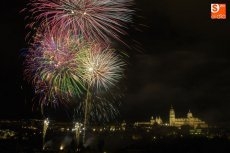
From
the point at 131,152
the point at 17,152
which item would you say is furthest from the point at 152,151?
the point at 17,152

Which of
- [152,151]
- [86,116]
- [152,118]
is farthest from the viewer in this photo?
[152,118]

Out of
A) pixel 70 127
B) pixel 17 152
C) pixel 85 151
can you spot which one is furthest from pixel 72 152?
pixel 70 127

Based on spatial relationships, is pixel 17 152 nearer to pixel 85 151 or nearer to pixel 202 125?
pixel 85 151

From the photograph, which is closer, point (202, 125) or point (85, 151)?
point (85, 151)

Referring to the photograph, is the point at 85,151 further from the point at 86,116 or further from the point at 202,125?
the point at 202,125

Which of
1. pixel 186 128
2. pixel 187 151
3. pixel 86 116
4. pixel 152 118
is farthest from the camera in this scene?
pixel 152 118

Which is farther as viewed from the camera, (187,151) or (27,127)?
(27,127)

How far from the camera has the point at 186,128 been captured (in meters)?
143

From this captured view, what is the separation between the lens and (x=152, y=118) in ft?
568

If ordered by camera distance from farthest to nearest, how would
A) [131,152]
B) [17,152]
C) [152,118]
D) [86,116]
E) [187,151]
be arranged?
1. [152,118]
2. [187,151]
3. [131,152]
4. [17,152]
5. [86,116]

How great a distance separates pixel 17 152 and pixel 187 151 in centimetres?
2161

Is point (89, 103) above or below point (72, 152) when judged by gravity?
above

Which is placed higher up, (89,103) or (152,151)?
(89,103)

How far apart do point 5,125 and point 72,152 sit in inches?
2885
